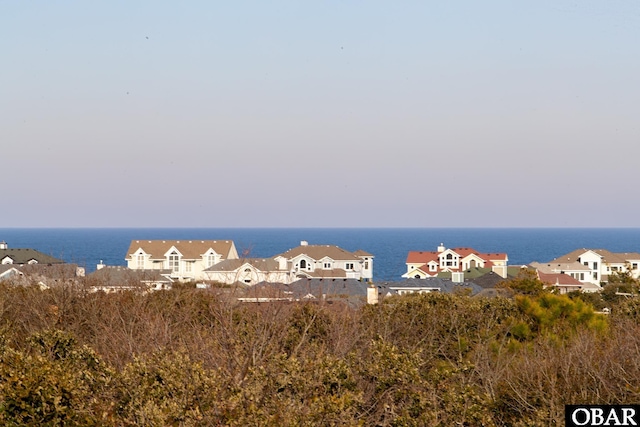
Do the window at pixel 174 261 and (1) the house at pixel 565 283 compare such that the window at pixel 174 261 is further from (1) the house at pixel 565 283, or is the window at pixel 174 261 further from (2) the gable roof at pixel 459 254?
(1) the house at pixel 565 283

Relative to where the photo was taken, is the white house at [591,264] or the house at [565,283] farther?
the white house at [591,264]

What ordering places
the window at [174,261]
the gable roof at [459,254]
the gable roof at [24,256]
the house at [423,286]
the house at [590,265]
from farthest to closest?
the gable roof at [459,254]
the window at [174,261]
the house at [590,265]
the gable roof at [24,256]
the house at [423,286]

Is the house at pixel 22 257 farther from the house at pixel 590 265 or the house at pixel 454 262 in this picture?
the house at pixel 590 265

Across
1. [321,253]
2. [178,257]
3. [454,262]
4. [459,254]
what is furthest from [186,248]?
[459,254]

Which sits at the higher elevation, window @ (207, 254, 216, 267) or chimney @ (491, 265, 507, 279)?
window @ (207, 254, 216, 267)

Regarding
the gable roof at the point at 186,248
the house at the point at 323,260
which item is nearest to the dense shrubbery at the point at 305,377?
the house at the point at 323,260

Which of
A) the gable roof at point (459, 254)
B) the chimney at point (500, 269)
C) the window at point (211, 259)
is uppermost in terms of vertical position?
the gable roof at point (459, 254)

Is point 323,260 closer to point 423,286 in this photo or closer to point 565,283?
point 565,283

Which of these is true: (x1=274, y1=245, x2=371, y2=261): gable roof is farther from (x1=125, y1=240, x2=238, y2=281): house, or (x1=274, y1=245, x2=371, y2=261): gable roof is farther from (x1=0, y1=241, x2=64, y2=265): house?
(x1=0, y1=241, x2=64, y2=265): house

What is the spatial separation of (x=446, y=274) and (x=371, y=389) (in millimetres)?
60178

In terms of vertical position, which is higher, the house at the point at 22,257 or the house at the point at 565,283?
the house at the point at 22,257

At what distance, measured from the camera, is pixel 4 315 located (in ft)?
80.0

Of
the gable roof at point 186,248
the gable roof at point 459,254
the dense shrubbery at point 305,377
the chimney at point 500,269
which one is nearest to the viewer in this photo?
the dense shrubbery at point 305,377

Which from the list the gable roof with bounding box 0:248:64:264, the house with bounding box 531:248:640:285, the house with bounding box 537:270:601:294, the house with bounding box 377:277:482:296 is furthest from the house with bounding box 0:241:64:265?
the house with bounding box 531:248:640:285
